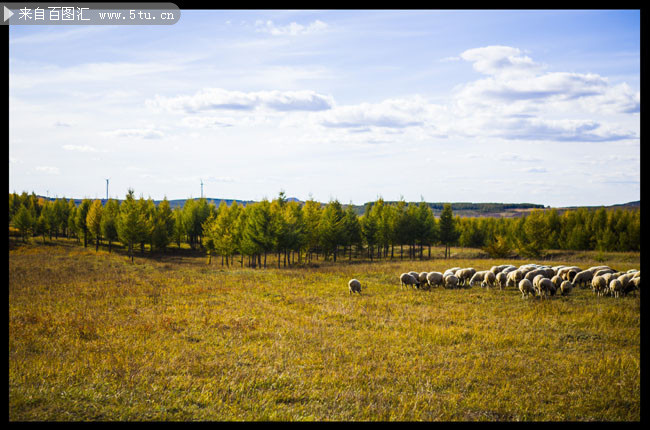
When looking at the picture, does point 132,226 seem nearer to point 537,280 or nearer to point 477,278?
point 477,278

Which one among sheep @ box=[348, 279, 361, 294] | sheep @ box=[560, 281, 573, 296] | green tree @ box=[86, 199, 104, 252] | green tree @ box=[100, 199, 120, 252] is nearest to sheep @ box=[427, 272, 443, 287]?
sheep @ box=[348, 279, 361, 294]

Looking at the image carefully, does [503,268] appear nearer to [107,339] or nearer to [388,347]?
[388,347]

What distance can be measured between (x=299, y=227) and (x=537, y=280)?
3047cm

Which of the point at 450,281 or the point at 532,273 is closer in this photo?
the point at 532,273

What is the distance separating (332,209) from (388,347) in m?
44.1

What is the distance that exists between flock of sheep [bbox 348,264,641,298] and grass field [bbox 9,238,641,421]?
95 centimetres

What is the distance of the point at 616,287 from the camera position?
21234mm

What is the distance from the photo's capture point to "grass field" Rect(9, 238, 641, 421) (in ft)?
25.3

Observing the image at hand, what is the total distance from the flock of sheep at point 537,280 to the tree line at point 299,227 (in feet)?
71.9

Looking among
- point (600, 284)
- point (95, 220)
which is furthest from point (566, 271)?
point (95, 220)

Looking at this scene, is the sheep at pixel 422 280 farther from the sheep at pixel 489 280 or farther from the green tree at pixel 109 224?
the green tree at pixel 109 224

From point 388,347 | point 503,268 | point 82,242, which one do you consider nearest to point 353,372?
point 388,347

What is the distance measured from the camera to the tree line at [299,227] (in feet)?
158

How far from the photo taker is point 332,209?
184 ft
